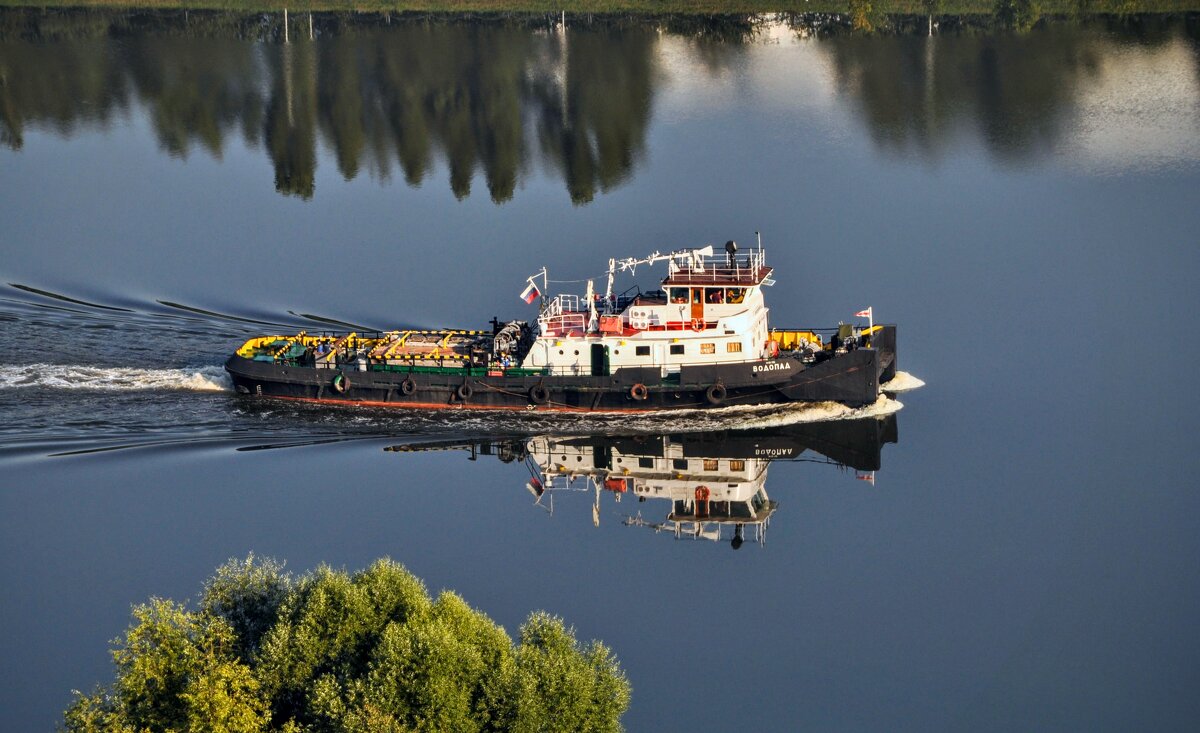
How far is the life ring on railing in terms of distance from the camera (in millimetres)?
63688

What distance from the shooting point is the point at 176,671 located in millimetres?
37625

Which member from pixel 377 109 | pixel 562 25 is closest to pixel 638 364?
pixel 377 109

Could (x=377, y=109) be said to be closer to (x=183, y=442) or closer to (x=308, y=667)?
(x=183, y=442)

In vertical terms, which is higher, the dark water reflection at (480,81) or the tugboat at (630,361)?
the dark water reflection at (480,81)

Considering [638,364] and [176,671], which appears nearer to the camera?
[176,671]

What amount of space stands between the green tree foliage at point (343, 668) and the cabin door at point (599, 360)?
82.9 feet

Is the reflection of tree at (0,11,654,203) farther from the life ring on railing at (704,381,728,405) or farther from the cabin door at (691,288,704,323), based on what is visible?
the life ring on railing at (704,381,728,405)

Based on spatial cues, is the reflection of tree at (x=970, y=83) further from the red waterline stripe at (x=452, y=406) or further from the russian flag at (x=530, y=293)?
the red waterline stripe at (x=452, y=406)

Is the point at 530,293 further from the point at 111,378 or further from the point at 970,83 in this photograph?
the point at 970,83

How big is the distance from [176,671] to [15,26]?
100697 mm

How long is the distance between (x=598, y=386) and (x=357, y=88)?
50.9m

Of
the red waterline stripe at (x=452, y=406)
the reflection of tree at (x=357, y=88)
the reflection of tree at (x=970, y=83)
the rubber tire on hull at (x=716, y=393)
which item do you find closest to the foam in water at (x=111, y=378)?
the red waterline stripe at (x=452, y=406)

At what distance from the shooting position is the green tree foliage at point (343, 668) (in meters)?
36.9

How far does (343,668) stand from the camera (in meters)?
38.4
